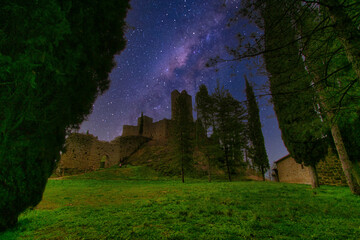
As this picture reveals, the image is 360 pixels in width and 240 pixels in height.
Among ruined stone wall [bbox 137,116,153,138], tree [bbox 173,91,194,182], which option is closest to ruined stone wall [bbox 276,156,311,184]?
tree [bbox 173,91,194,182]

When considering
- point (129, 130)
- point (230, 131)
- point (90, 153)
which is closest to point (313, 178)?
point (230, 131)

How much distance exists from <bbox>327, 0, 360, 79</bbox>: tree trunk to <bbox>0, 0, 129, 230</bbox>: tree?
457 centimetres

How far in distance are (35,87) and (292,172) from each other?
24251 millimetres

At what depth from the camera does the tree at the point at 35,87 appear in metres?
2.86

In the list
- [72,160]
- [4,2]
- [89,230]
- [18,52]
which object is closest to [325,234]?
[89,230]

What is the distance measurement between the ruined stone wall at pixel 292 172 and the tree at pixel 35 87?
19751 millimetres

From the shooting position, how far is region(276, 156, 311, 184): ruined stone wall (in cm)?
1578

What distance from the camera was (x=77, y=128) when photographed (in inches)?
181

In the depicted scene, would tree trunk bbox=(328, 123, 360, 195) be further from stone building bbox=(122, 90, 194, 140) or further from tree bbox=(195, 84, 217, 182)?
stone building bbox=(122, 90, 194, 140)

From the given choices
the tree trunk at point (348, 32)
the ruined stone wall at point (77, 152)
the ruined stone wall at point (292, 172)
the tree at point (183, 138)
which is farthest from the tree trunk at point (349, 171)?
the ruined stone wall at point (77, 152)

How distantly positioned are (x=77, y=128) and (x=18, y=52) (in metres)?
2.25

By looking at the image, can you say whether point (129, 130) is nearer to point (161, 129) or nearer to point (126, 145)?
point (161, 129)

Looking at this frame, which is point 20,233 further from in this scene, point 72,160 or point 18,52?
point 72,160

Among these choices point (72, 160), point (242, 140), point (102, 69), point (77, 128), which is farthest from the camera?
point (72, 160)
